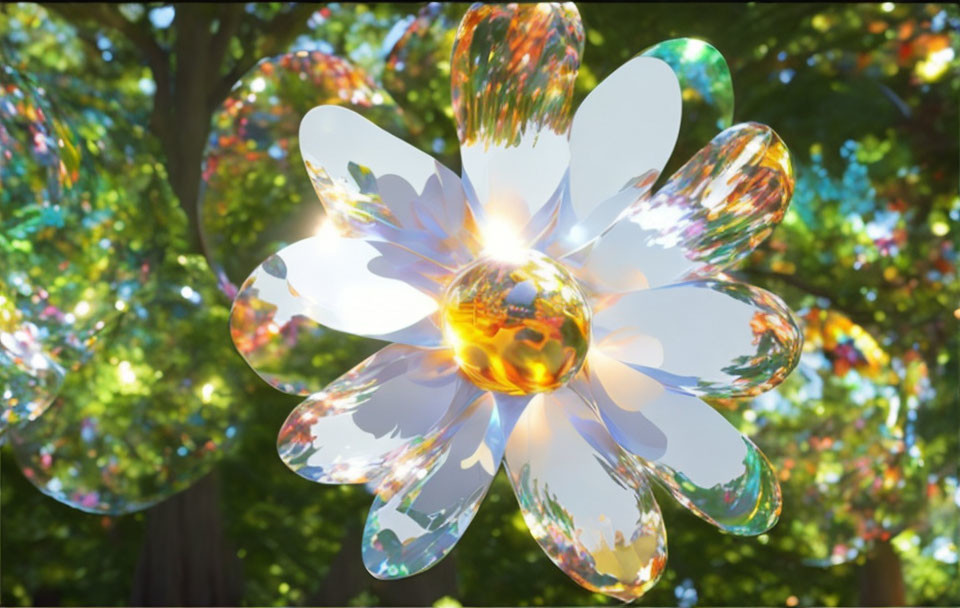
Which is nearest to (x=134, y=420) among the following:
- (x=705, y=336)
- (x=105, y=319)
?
(x=105, y=319)

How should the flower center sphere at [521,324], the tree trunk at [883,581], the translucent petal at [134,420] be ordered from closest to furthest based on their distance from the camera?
the flower center sphere at [521,324], the translucent petal at [134,420], the tree trunk at [883,581]

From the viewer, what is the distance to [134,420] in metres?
1.36

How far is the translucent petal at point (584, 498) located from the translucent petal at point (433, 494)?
0.13ft

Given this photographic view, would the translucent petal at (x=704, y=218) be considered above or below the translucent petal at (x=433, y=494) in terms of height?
above

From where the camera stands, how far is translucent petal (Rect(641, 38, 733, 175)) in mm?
1029

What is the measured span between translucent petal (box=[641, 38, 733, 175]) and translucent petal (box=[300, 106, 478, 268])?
0.29m

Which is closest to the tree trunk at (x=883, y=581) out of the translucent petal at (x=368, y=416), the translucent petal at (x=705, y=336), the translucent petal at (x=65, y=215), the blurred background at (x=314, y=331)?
the blurred background at (x=314, y=331)

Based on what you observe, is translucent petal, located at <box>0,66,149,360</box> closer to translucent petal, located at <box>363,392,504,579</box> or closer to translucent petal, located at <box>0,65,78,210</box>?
translucent petal, located at <box>0,65,78,210</box>

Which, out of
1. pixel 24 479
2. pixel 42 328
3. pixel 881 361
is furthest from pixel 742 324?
pixel 24 479

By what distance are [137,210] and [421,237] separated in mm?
646

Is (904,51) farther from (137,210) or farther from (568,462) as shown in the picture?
(137,210)

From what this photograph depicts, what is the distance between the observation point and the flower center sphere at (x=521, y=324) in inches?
32.0

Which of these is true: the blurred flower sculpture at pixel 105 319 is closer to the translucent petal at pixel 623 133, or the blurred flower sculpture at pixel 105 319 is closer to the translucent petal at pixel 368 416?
the translucent petal at pixel 368 416

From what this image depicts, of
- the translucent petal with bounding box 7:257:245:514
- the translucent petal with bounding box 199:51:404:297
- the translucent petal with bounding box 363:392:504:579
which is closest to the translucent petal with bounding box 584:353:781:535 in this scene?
the translucent petal with bounding box 363:392:504:579
